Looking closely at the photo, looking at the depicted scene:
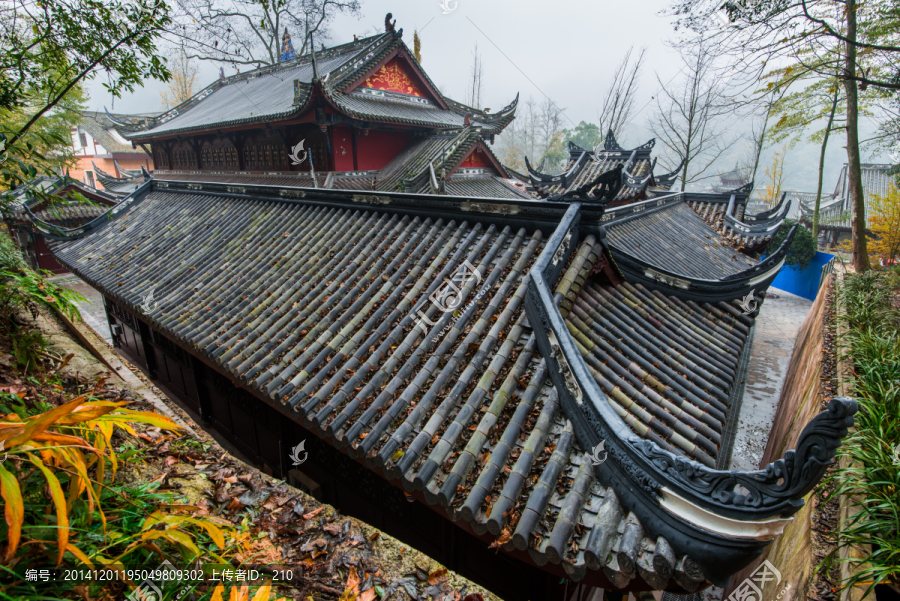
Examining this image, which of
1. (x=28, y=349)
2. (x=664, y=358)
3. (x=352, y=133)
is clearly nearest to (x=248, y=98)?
(x=352, y=133)

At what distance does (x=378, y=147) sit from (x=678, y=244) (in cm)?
1203

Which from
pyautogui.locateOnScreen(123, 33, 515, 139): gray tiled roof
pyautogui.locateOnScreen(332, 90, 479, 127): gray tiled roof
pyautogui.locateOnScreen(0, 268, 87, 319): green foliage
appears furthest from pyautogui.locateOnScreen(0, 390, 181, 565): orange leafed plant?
pyautogui.locateOnScreen(332, 90, 479, 127): gray tiled roof

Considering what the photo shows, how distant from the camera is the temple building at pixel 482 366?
2.29 metres

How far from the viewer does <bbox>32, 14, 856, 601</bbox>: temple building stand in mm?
2287

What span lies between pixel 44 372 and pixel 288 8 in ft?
110

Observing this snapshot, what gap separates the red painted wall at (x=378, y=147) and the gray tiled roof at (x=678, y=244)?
428 inches

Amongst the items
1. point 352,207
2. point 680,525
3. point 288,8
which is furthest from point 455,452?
point 288,8

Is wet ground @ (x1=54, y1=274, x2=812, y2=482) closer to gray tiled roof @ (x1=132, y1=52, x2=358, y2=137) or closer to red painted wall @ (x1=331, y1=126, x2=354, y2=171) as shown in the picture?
red painted wall @ (x1=331, y1=126, x2=354, y2=171)

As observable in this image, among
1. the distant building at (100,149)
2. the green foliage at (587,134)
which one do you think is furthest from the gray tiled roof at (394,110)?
the green foliage at (587,134)

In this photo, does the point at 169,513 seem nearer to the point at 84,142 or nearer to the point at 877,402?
the point at 877,402

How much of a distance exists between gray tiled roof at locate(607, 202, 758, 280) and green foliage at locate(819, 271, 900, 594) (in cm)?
293

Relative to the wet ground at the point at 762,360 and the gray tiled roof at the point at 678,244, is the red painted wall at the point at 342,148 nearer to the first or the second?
the wet ground at the point at 762,360

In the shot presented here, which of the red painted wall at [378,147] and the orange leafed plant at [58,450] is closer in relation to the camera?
the orange leafed plant at [58,450]

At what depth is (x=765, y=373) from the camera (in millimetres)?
14555
